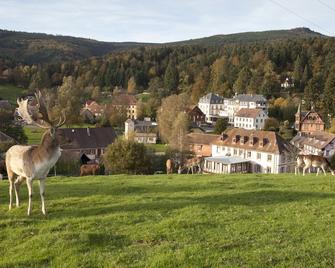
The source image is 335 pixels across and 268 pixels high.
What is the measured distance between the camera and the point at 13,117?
8075 centimetres

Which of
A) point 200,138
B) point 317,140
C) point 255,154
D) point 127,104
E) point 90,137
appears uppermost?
point 127,104

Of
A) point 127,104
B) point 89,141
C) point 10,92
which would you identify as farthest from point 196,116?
point 10,92

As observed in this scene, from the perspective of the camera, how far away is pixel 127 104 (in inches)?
5359

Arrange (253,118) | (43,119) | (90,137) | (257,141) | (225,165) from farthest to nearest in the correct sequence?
1. (253,118)
2. (90,137)
3. (257,141)
4. (225,165)
5. (43,119)

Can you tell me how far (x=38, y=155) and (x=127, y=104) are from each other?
123 m

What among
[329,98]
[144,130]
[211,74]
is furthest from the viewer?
[211,74]

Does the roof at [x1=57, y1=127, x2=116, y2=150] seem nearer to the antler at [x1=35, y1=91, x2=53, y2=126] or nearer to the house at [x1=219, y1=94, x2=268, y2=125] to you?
the house at [x1=219, y1=94, x2=268, y2=125]

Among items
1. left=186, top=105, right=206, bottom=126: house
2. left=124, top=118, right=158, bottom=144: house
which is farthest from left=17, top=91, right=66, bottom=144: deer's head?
left=186, top=105, right=206, bottom=126: house

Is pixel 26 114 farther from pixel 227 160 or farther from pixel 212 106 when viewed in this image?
pixel 212 106

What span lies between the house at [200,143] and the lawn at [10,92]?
85910 millimetres

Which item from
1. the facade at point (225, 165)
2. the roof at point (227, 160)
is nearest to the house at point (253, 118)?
the roof at point (227, 160)

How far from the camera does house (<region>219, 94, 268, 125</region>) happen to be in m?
136

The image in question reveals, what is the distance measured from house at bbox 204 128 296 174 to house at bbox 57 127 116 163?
20.2m

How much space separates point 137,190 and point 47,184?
5.35 metres
